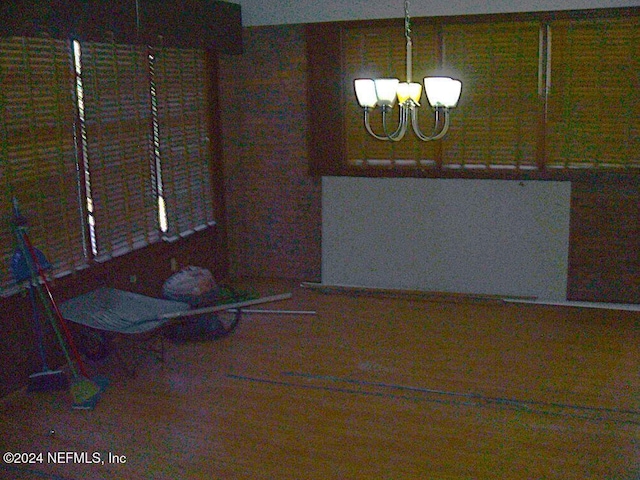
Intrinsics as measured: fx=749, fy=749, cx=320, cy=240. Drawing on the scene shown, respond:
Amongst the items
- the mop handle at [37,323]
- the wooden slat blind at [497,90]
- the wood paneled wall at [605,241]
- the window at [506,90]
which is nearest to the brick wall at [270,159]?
the window at [506,90]

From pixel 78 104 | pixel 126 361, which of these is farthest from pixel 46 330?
pixel 78 104

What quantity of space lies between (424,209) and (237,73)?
215 centimetres

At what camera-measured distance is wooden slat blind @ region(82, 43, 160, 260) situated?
5230 mm

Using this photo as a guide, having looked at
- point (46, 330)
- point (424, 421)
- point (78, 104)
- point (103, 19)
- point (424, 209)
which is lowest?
point (424, 421)

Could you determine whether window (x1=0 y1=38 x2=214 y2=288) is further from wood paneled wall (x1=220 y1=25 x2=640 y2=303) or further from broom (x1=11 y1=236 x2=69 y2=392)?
wood paneled wall (x1=220 y1=25 x2=640 y2=303)

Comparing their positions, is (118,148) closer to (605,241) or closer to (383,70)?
(383,70)

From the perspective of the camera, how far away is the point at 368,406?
4.46 meters

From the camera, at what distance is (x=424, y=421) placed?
4.27 meters

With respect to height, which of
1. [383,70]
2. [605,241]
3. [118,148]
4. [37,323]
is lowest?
[37,323]

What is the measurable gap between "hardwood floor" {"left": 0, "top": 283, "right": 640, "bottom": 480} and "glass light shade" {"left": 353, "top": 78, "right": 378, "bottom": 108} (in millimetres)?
1795

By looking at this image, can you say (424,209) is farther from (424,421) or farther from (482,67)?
(424,421)

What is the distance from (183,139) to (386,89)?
302cm

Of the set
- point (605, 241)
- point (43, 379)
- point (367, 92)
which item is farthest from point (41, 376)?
point (605, 241)

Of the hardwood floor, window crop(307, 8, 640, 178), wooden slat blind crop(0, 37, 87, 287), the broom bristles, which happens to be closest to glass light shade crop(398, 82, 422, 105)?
the hardwood floor
